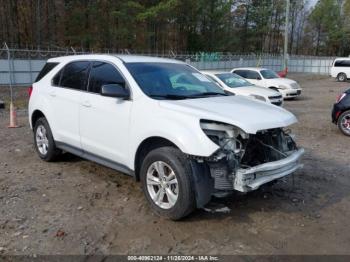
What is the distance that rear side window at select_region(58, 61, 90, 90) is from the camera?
5699mm

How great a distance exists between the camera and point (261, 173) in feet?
13.8

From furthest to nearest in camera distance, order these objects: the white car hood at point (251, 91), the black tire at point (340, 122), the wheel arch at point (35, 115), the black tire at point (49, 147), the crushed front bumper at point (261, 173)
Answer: the white car hood at point (251, 91), the black tire at point (340, 122), the wheel arch at point (35, 115), the black tire at point (49, 147), the crushed front bumper at point (261, 173)

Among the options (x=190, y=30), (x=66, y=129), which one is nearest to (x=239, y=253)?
(x=66, y=129)

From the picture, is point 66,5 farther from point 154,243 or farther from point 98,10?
point 154,243

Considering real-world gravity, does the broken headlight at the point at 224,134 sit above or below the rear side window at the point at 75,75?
below

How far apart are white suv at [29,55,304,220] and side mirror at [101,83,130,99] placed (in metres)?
0.01

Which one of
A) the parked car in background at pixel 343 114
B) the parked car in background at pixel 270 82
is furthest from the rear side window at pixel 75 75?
the parked car in background at pixel 270 82

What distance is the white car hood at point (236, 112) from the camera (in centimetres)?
412

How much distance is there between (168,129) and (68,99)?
2.19 m

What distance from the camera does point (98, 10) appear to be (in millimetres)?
40062

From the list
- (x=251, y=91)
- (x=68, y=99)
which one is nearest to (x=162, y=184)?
(x=68, y=99)

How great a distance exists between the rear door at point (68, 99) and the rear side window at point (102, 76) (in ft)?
0.53

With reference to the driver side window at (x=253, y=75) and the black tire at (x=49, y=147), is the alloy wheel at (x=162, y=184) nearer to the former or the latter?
the black tire at (x=49, y=147)

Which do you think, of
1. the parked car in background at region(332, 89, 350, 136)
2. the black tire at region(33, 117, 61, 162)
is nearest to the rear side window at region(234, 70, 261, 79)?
the parked car in background at region(332, 89, 350, 136)
